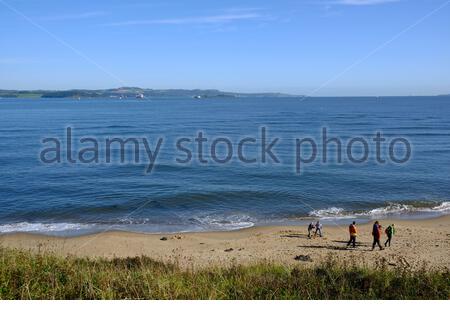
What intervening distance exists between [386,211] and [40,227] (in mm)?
19523

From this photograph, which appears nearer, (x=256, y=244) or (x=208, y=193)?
(x=256, y=244)

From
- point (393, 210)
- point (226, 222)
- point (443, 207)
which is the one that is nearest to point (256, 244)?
point (226, 222)

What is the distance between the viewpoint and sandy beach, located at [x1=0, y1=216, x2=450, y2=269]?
17.9m

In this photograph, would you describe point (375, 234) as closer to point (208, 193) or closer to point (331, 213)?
point (331, 213)

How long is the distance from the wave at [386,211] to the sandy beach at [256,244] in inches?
91.0

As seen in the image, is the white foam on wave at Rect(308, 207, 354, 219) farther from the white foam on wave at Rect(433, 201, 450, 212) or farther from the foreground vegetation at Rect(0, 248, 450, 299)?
the foreground vegetation at Rect(0, 248, 450, 299)

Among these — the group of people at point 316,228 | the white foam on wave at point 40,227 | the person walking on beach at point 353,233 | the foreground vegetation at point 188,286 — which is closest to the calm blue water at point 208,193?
the white foam on wave at point 40,227

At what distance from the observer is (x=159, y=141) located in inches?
2232

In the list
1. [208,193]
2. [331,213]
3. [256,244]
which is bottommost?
[256,244]

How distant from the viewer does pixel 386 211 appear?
26.1 m

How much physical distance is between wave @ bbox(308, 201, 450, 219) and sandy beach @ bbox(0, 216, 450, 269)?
7.59 ft

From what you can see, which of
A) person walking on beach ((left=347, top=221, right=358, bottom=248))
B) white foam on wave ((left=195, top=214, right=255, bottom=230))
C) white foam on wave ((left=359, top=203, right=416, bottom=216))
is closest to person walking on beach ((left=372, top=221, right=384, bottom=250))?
person walking on beach ((left=347, top=221, right=358, bottom=248))

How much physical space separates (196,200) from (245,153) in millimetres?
19988
